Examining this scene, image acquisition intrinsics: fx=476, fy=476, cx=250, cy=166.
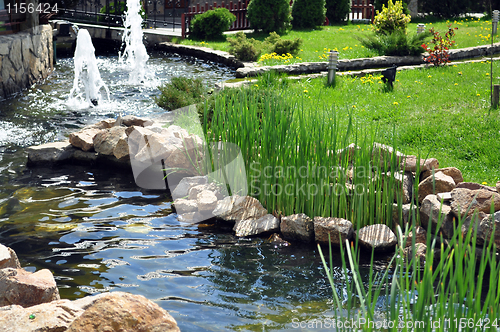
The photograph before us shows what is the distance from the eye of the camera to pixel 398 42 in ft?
42.5

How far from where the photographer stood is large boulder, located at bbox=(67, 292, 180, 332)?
8.68ft

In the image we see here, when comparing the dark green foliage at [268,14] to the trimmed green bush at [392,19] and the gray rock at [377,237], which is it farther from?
the gray rock at [377,237]

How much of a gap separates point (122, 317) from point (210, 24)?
15688 mm

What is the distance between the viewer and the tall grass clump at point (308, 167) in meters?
4.55

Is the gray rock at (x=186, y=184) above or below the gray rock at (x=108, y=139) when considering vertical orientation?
below

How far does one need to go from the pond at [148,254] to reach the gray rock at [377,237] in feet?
1.54

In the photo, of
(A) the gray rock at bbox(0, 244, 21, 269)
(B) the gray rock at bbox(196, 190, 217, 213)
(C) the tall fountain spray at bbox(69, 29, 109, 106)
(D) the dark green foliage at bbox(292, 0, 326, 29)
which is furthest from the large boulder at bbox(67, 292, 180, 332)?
(D) the dark green foliage at bbox(292, 0, 326, 29)

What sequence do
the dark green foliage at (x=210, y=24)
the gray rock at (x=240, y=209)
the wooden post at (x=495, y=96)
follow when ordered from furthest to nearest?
the dark green foliage at (x=210, y=24) < the wooden post at (x=495, y=96) < the gray rock at (x=240, y=209)

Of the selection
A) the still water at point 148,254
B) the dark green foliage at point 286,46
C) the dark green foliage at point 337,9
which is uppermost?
the dark green foliage at point 337,9

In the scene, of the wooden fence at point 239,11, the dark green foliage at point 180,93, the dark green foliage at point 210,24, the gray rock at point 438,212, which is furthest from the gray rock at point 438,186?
the wooden fence at point 239,11

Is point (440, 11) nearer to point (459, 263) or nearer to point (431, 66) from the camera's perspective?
point (431, 66)

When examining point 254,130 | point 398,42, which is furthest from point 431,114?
point 398,42

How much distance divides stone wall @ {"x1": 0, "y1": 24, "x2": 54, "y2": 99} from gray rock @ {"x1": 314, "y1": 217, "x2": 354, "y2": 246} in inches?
333

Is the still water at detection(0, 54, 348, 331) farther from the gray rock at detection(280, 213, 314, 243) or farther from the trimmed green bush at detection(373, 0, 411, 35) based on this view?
the trimmed green bush at detection(373, 0, 411, 35)
